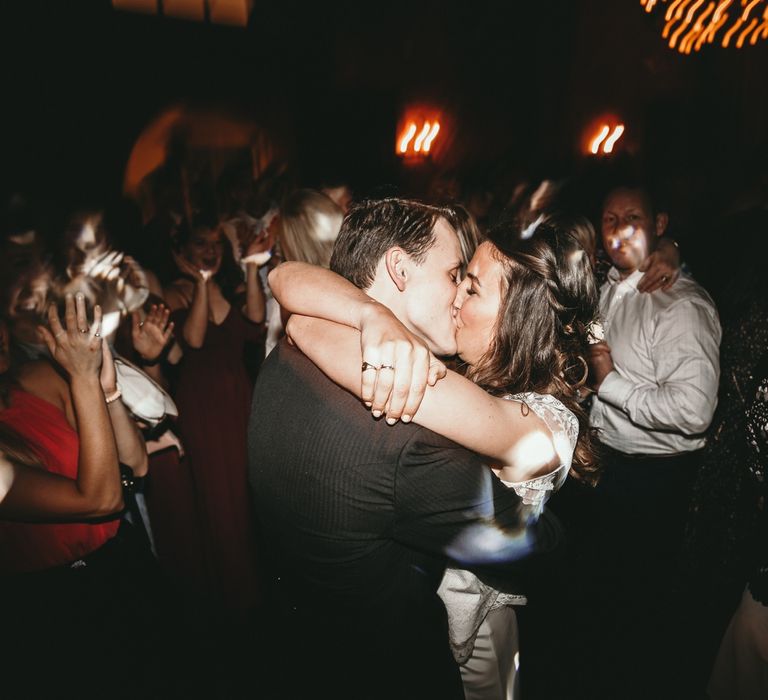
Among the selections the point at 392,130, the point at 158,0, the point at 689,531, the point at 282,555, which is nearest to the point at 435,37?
the point at 392,130

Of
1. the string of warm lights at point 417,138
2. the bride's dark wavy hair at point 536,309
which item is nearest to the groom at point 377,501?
the bride's dark wavy hair at point 536,309

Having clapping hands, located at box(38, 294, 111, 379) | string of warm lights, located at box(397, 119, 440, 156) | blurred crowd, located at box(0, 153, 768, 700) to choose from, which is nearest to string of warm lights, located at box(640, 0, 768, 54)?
blurred crowd, located at box(0, 153, 768, 700)

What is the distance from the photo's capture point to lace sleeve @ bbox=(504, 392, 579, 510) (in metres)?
1.18

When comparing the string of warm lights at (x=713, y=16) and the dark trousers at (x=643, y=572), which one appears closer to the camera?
the dark trousers at (x=643, y=572)

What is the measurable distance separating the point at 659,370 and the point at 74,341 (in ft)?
7.85

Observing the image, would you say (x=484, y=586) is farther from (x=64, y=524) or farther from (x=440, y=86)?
(x=440, y=86)

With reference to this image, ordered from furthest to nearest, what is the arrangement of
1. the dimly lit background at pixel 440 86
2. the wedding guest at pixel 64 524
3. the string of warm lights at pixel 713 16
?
the dimly lit background at pixel 440 86 < the string of warm lights at pixel 713 16 < the wedding guest at pixel 64 524

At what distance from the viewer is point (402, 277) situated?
1.27 metres

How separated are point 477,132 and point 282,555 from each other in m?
6.87

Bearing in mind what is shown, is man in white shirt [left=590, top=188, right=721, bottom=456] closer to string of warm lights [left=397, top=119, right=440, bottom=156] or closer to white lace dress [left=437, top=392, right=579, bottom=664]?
white lace dress [left=437, top=392, right=579, bottom=664]

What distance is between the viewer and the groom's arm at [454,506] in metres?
0.98

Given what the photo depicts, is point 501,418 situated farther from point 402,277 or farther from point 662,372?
point 662,372

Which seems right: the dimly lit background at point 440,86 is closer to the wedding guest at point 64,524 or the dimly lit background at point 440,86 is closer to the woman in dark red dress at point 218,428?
the woman in dark red dress at point 218,428

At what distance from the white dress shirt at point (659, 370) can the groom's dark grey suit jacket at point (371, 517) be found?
1.34m
